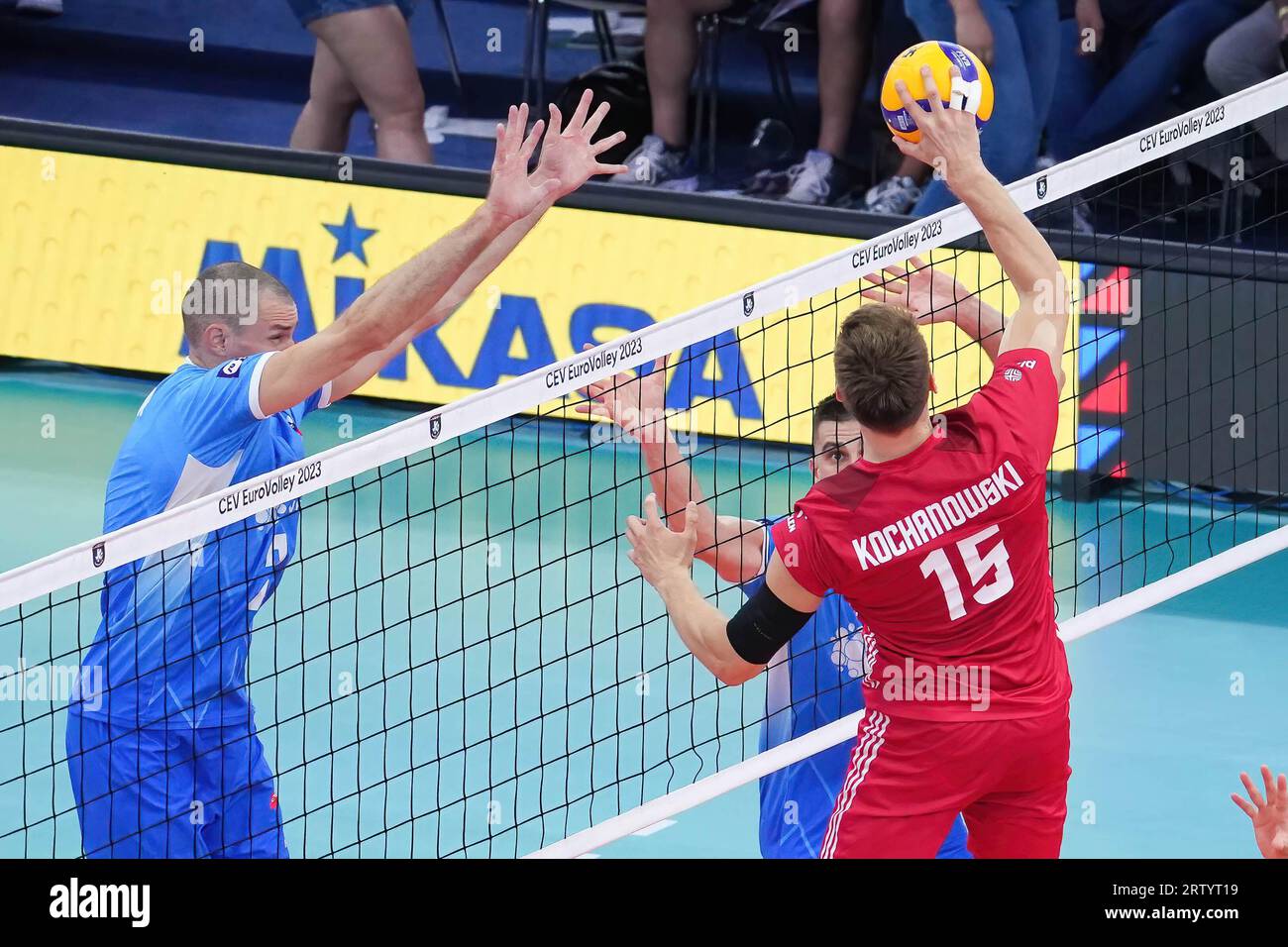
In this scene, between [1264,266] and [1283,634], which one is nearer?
[1283,634]

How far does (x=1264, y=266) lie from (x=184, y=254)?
6015 millimetres

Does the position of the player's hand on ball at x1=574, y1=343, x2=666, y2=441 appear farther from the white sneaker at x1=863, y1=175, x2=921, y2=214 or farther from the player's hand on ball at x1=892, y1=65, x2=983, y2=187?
the white sneaker at x1=863, y1=175, x2=921, y2=214

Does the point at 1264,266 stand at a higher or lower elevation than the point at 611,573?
higher

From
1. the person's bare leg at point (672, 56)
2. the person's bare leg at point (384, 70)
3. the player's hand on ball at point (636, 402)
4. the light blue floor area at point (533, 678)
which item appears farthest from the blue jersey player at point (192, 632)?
the person's bare leg at point (672, 56)

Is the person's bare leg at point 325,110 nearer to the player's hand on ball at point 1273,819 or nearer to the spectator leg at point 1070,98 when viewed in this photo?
the spectator leg at point 1070,98

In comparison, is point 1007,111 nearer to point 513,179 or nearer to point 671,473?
point 671,473

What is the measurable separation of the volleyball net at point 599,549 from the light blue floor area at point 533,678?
0.03m

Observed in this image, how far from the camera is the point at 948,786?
431 centimetres

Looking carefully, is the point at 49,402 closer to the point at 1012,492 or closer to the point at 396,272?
the point at 396,272

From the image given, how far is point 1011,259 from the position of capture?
4402mm

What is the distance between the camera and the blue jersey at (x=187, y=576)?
16.4 feet
